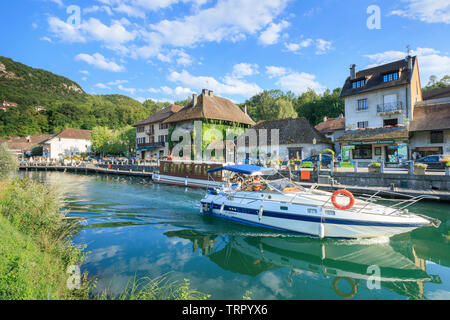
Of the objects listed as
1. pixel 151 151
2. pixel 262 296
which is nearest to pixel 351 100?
pixel 262 296

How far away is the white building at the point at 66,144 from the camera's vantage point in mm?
67625

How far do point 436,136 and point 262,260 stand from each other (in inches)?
1048

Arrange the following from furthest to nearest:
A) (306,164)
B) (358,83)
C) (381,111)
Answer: (358,83) → (381,111) → (306,164)

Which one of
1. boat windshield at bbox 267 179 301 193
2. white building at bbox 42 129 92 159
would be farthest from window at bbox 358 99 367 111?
white building at bbox 42 129 92 159

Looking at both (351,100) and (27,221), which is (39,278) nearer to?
(27,221)

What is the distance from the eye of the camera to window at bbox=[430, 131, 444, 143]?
24.2 meters

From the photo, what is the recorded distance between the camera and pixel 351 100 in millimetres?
30094

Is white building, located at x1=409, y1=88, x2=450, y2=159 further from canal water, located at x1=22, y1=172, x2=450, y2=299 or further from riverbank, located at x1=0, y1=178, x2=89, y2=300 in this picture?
riverbank, located at x1=0, y1=178, x2=89, y2=300

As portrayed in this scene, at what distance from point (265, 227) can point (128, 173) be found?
32.6 meters

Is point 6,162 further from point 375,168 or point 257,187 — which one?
point 375,168

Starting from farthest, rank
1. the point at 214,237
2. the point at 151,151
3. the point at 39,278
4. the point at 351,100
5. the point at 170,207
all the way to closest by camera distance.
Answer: the point at 151,151 → the point at 351,100 → the point at 170,207 → the point at 214,237 → the point at 39,278

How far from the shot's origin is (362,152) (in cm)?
2831

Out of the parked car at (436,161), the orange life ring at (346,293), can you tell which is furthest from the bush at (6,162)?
the parked car at (436,161)

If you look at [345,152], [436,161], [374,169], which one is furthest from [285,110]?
[374,169]
